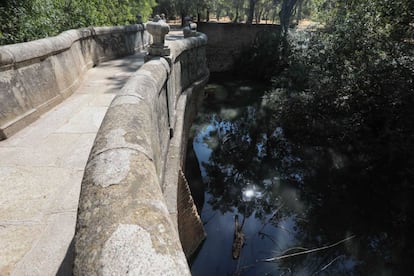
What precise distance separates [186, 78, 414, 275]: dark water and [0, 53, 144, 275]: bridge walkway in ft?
13.0

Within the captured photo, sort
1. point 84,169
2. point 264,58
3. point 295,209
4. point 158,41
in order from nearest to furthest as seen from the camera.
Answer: point 84,169, point 158,41, point 295,209, point 264,58

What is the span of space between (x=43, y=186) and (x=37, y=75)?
6.39 feet

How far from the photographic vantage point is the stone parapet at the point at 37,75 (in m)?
2.92

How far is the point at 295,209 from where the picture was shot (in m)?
7.12

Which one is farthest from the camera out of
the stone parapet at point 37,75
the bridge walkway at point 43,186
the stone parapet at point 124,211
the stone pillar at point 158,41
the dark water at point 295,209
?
the dark water at point 295,209

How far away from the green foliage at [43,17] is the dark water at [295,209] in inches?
193

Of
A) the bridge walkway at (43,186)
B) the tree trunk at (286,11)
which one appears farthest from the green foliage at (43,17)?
the tree trunk at (286,11)

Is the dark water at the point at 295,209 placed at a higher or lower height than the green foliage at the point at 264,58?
lower

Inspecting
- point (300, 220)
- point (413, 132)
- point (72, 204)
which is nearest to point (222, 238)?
point (300, 220)

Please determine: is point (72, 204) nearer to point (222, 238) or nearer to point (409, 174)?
point (222, 238)

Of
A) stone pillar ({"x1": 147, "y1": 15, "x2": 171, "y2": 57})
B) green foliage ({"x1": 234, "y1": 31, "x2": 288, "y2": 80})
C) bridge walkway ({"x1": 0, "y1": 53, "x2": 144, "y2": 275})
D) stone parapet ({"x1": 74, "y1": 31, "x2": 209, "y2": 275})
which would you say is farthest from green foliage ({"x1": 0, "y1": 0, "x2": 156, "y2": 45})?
green foliage ({"x1": 234, "y1": 31, "x2": 288, "y2": 80})

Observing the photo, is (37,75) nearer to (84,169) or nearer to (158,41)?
(158,41)

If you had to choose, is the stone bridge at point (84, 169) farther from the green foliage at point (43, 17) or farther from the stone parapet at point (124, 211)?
the green foliage at point (43, 17)

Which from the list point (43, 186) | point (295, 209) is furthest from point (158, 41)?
point (295, 209)
